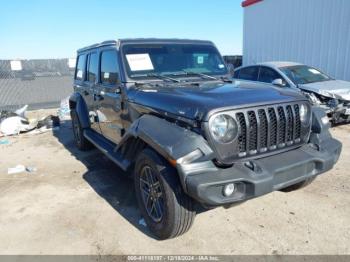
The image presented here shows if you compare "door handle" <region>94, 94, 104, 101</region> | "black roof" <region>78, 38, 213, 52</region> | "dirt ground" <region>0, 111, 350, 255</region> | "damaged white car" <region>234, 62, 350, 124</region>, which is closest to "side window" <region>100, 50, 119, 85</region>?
"black roof" <region>78, 38, 213, 52</region>

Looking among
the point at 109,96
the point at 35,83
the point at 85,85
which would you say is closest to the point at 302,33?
the point at 85,85

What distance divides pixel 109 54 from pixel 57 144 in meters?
3.81

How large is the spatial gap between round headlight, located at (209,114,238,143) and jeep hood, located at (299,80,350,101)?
521 centimetres

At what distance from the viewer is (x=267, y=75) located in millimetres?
8156

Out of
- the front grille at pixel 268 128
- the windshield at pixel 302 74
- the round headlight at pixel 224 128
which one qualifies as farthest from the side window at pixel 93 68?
the windshield at pixel 302 74

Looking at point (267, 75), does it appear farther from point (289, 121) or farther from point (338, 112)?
point (289, 121)

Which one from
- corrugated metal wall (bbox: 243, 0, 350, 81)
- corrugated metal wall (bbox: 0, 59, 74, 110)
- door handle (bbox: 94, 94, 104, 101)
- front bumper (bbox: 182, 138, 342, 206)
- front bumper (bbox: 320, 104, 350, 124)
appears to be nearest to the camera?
front bumper (bbox: 182, 138, 342, 206)

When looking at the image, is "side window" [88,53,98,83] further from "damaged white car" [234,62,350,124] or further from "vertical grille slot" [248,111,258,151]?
"damaged white car" [234,62,350,124]

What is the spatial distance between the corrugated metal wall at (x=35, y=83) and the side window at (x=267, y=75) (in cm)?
870

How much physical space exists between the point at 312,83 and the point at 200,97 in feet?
18.6

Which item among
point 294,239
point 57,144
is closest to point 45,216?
point 294,239

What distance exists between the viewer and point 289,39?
12609 millimetres

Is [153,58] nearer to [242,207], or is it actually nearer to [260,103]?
[260,103]

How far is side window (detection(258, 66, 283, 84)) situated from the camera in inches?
312
